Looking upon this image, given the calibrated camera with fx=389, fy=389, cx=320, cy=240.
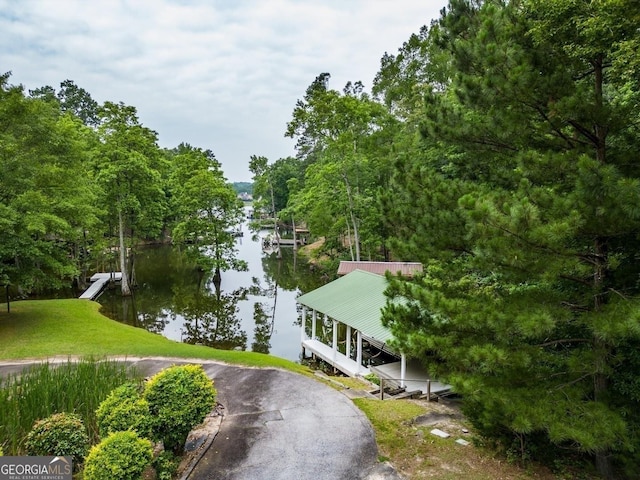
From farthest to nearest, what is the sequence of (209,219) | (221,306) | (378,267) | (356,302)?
(209,219)
(221,306)
(378,267)
(356,302)

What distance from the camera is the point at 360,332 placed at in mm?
11719

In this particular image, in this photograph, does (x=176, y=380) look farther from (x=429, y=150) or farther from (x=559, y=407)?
(x=429, y=150)

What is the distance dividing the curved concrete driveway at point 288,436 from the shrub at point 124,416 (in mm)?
1077

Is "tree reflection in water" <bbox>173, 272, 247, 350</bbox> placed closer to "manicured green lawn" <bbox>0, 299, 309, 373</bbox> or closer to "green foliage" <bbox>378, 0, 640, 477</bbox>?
"manicured green lawn" <bbox>0, 299, 309, 373</bbox>

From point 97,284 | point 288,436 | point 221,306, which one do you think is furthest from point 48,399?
point 97,284

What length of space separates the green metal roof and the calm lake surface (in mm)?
2785

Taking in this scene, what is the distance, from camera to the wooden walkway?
1273cm

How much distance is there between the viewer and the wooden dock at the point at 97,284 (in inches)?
880

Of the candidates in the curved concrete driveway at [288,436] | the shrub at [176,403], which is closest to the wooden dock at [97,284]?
the curved concrete driveway at [288,436]

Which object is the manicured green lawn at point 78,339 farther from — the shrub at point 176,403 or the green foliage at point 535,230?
the green foliage at point 535,230

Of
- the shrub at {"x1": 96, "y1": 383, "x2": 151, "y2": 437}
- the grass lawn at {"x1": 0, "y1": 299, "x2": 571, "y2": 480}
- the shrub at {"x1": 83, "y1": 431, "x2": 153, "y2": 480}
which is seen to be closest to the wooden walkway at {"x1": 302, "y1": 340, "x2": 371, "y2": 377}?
the grass lawn at {"x1": 0, "y1": 299, "x2": 571, "y2": 480}

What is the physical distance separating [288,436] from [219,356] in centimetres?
547

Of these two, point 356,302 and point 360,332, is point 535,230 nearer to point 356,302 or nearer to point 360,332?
point 360,332

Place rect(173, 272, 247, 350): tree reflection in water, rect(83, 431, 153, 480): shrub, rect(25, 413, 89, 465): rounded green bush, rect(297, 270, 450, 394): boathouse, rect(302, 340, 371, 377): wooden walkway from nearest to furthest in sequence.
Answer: rect(83, 431, 153, 480): shrub → rect(25, 413, 89, 465): rounded green bush → rect(297, 270, 450, 394): boathouse → rect(302, 340, 371, 377): wooden walkway → rect(173, 272, 247, 350): tree reflection in water
